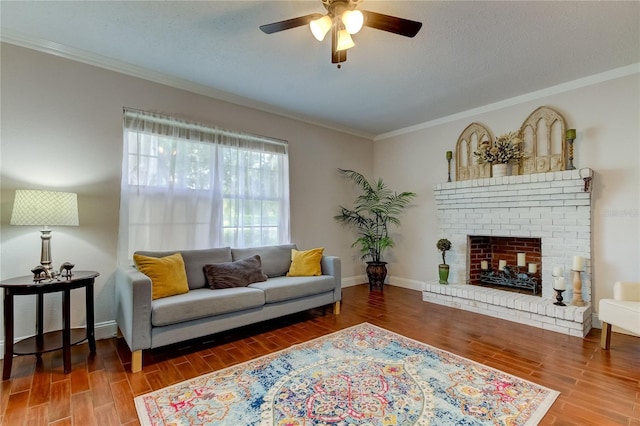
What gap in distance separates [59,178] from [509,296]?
4.93m

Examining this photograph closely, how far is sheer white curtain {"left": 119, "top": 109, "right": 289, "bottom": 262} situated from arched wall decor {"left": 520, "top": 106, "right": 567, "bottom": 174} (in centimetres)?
317

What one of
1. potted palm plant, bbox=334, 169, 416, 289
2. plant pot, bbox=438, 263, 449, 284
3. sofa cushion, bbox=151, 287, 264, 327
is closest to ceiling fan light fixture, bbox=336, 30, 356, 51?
sofa cushion, bbox=151, 287, 264, 327

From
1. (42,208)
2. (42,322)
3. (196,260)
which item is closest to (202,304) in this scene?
(196,260)

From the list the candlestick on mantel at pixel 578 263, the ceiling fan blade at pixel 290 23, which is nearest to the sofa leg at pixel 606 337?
the candlestick on mantel at pixel 578 263

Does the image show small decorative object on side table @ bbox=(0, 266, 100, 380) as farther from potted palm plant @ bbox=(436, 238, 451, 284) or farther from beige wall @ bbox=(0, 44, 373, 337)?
potted palm plant @ bbox=(436, 238, 451, 284)

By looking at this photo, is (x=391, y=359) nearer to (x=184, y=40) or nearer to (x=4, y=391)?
(x=4, y=391)

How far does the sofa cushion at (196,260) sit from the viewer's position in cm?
311

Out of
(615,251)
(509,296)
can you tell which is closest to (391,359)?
(509,296)

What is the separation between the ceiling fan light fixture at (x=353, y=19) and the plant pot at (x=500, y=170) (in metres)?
2.98

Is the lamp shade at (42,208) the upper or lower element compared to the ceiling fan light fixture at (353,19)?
lower

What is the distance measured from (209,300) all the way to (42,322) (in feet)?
4.47

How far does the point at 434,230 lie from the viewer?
15.7 feet

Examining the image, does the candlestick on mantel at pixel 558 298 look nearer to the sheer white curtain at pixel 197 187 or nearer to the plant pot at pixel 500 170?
the plant pot at pixel 500 170

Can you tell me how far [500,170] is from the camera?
3.94m
